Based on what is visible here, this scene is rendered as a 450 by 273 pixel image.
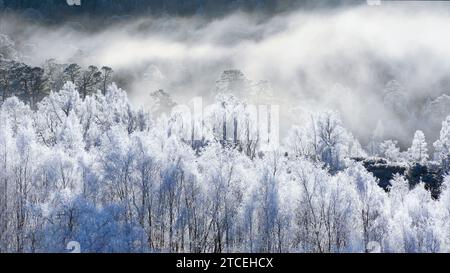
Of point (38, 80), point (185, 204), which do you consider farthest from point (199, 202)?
point (38, 80)

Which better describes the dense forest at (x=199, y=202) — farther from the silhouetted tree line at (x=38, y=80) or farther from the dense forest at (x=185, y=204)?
the silhouetted tree line at (x=38, y=80)

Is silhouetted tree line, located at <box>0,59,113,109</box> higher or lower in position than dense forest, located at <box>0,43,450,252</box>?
higher

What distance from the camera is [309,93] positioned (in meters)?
174

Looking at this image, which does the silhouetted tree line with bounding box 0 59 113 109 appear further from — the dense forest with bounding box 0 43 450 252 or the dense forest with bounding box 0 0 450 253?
the dense forest with bounding box 0 43 450 252

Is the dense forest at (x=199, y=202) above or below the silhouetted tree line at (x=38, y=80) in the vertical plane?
below

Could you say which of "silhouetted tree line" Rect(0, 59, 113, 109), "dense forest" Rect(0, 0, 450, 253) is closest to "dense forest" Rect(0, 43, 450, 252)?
"dense forest" Rect(0, 0, 450, 253)

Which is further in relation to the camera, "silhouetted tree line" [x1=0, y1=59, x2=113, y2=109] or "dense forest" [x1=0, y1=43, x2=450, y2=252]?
"silhouetted tree line" [x1=0, y1=59, x2=113, y2=109]

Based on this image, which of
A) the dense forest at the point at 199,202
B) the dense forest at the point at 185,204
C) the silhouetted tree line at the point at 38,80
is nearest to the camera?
the dense forest at the point at 185,204

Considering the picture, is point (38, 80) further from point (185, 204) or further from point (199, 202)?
point (199, 202)

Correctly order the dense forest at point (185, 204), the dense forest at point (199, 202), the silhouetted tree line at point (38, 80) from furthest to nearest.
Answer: the silhouetted tree line at point (38, 80), the dense forest at point (199, 202), the dense forest at point (185, 204)

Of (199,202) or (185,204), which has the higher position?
(199,202)

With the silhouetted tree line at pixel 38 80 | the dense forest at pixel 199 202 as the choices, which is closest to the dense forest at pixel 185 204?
the dense forest at pixel 199 202
